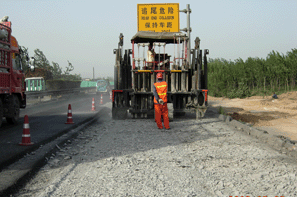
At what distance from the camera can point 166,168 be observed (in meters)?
5.54

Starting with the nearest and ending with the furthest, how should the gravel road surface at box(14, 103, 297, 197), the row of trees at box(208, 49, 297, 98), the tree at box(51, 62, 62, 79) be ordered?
the gravel road surface at box(14, 103, 297, 197) → the row of trees at box(208, 49, 297, 98) → the tree at box(51, 62, 62, 79)

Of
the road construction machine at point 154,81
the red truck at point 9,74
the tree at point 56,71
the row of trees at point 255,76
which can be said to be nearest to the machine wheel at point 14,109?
the red truck at point 9,74

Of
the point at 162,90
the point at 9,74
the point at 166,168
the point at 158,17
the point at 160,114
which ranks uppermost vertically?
the point at 158,17

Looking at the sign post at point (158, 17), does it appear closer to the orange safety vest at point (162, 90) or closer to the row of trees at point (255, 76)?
the orange safety vest at point (162, 90)

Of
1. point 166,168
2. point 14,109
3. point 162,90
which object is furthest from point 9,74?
point 166,168

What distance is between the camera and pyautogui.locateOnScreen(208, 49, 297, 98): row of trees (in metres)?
25.9

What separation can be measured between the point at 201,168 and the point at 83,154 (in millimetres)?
2747

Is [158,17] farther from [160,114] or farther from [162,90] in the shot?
[160,114]

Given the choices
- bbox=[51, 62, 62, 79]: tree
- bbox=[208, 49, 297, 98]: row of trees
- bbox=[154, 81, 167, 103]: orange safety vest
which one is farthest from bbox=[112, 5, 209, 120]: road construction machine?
bbox=[51, 62, 62, 79]: tree

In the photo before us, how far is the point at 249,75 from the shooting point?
28.0 m

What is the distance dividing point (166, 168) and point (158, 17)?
1456 cm

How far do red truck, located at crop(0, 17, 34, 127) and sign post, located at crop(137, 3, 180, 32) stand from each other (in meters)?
8.48

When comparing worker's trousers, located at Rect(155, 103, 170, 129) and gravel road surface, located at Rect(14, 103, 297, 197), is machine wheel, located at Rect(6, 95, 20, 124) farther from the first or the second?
worker's trousers, located at Rect(155, 103, 170, 129)

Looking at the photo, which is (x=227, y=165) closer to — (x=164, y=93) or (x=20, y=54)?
(x=164, y=93)
